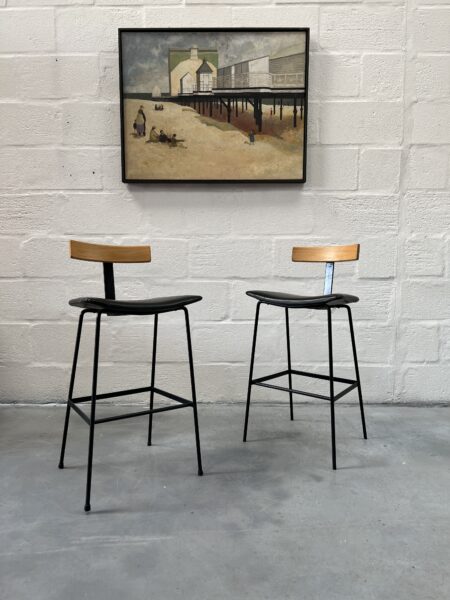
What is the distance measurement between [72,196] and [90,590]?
6.44 ft

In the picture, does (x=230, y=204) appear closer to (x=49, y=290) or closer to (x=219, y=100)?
(x=219, y=100)

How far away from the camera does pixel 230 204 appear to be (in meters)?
2.83

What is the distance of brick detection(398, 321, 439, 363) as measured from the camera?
2879mm

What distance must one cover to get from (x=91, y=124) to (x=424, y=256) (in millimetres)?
1854

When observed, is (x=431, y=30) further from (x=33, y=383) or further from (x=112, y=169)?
(x=33, y=383)

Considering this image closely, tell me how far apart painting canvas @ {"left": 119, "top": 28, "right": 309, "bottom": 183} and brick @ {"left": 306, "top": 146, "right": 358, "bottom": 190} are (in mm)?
74

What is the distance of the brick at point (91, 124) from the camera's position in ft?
9.08

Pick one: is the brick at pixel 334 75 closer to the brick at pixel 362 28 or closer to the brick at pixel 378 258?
the brick at pixel 362 28

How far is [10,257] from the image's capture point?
9.34ft

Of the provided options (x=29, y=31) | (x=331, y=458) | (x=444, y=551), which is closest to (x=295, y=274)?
(x=331, y=458)

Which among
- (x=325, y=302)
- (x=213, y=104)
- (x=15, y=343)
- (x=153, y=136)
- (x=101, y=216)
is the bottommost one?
(x=15, y=343)

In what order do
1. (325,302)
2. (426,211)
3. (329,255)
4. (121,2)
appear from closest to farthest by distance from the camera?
1. (325,302)
2. (329,255)
3. (121,2)
4. (426,211)

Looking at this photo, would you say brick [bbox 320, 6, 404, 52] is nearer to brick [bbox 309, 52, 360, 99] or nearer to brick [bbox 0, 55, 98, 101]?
brick [bbox 309, 52, 360, 99]

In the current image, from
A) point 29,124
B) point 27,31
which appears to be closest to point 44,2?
point 27,31
